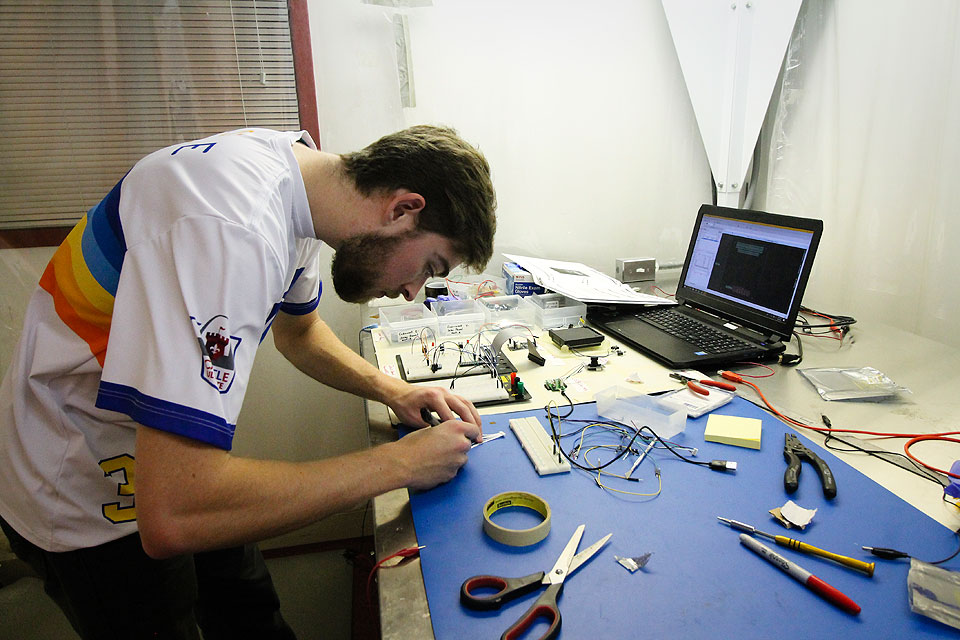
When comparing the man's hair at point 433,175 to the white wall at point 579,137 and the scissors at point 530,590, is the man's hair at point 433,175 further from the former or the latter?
the white wall at point 579,137

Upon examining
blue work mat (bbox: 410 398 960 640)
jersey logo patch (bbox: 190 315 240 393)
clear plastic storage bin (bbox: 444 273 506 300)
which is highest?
jersey logo patch (bbox: 190 315 240 393)

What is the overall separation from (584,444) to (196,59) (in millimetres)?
1642

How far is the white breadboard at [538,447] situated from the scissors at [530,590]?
0.19 m

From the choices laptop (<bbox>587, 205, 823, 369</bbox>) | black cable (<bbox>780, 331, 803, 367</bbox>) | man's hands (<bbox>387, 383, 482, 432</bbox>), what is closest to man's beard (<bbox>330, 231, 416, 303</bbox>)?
man's hands (<bbox>387, 383, 482, 432</bbox>)

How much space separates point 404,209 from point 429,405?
37 centimetres

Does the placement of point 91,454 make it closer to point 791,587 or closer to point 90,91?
point 791,587

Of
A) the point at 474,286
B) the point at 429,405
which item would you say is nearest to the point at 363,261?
the point at 429,405

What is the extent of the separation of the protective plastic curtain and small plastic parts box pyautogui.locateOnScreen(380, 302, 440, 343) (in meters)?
1.29

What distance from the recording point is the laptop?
4.33ft

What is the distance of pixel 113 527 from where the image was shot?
877mm

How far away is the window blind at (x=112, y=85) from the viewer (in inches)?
64.5

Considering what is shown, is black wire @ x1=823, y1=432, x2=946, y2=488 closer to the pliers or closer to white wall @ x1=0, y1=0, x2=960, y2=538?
the pliers


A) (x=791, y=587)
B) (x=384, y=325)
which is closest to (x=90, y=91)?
(x=384, y=325)

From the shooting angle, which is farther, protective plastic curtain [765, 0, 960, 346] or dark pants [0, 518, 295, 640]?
protective plastic curtain [765, 0, 960, 346]
